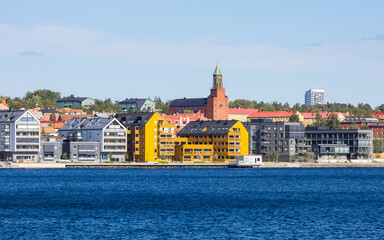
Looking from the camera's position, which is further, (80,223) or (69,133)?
(69,133)

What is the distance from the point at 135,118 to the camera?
5896 inches

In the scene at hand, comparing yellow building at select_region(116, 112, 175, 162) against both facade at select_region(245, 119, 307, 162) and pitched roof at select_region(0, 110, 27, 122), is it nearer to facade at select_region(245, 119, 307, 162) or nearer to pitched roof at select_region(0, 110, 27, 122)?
facade at select_region(245, 119, 307, 162)

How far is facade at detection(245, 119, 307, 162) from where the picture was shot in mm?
155500

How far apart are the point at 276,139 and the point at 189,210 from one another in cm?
9867

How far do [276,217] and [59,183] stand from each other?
44788 millimetres

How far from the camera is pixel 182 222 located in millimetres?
51250

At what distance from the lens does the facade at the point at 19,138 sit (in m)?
136

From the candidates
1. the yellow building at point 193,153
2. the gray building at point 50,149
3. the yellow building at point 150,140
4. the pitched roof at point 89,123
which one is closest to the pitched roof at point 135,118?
the yellow building at point 150,140

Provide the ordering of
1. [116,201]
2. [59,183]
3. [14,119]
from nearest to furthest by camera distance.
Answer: [116,201] → [59,183] → [14,119]

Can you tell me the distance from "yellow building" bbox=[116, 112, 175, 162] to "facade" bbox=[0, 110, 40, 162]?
1940 centimetres

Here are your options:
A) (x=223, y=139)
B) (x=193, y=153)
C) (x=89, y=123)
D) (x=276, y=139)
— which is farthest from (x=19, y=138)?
(x=276, y=139)

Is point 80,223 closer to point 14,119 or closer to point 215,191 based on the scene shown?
point 215,191

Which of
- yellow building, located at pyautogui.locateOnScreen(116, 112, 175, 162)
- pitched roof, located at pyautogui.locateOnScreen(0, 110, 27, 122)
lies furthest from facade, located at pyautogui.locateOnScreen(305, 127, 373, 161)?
pitched roof, located at pyautogui.locateOnScreen(0, 110, 27, 122)

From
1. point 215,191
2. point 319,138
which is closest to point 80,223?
point 215,191
